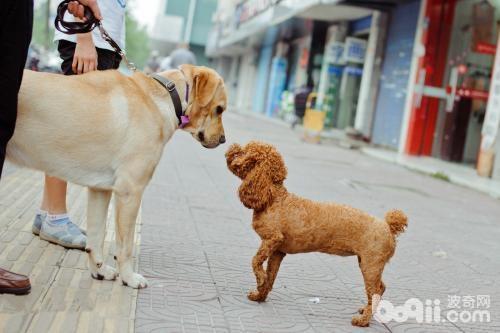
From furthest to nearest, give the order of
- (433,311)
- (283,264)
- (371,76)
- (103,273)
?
1. (371,76)
2. (283,264)
3. (433,311)
4. (103,273)

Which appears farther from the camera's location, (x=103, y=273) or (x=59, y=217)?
(x=59, y=217)

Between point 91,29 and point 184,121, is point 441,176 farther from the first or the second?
point 91,29

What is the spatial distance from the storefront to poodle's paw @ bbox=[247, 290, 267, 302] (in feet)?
46.4

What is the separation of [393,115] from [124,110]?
55.4ft

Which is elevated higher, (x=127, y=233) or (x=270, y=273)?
(x=127, y=233)

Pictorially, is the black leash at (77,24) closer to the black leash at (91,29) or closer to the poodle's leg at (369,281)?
the black leash at (91,29)

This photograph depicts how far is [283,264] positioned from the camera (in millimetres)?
4742

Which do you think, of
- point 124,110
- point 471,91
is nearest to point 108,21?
point 124,110

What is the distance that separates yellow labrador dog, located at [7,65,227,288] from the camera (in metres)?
3.37

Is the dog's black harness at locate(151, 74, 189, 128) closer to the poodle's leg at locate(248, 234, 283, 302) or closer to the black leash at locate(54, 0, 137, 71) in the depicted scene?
the black leash at locate(54, 0, 137, 71)

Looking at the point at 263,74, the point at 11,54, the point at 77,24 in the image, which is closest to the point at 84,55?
the point at 77,24

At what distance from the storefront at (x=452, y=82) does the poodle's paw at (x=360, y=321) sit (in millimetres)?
14096

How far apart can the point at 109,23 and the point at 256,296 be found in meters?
2.05

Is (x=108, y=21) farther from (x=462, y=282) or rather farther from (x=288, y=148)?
(x=288, y=148)
